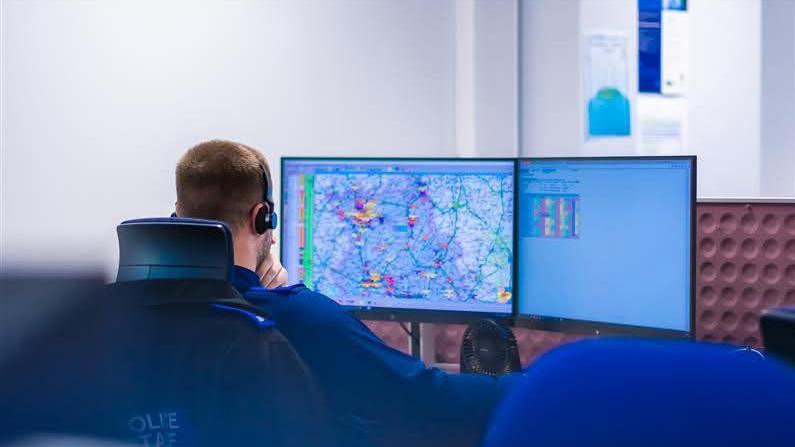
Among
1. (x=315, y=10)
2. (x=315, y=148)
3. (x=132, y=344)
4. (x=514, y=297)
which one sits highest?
(x=315, y=10)

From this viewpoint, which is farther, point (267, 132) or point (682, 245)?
point (267, 132)

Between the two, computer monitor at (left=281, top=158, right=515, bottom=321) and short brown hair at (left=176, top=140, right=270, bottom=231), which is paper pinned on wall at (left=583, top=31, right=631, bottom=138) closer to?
computer monitor at (left=281, top=158, right=515, bottom=321)

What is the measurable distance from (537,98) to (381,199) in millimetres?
1669

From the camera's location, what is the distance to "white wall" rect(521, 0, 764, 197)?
376cm

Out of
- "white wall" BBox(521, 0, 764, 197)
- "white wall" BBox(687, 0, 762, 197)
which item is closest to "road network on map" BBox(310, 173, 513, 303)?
"white wall" BBox(521, 0, 764, 197)

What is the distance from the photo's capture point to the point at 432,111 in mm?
3502

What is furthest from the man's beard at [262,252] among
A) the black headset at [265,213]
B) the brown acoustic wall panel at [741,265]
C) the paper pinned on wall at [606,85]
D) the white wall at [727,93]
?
the white wall at [727,93]

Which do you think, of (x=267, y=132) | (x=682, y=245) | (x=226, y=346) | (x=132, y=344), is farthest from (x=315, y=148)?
(x=132, y=344)

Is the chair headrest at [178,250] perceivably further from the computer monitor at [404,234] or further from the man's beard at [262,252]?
the computer monitor at [404,234]

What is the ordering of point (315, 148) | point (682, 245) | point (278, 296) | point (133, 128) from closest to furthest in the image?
point (278, 296) → point (682, 245) → point (133, 128) → point (315, 148)

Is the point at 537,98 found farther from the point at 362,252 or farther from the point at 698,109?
the point at 362,252

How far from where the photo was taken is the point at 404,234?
224cm

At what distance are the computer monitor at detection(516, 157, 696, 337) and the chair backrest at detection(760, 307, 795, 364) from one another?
3.97 feet

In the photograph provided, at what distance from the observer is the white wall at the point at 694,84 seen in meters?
3.76
